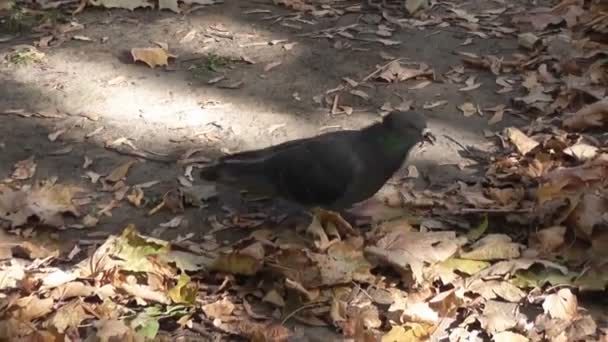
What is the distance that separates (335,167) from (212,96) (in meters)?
1.64

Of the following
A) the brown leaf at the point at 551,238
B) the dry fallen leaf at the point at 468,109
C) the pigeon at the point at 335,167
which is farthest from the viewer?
the dry fallen leaf at the point at 468,109

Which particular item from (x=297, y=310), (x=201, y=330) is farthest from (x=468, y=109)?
(x=201, y=330)

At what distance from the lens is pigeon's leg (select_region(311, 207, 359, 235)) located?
4305 mm

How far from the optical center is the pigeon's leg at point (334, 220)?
430 centimetres

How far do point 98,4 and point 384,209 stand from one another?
2972 millimetres

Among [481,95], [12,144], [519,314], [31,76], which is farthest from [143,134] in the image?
[519,314]

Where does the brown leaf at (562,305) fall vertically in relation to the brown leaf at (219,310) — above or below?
above

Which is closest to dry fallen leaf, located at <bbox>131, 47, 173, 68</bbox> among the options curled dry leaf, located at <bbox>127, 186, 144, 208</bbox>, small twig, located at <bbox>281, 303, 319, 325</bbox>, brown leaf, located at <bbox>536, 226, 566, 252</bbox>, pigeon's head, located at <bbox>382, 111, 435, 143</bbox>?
curled dry leaf, located at <bbox>127, 186, 144, 208</bbox>

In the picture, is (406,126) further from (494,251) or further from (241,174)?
(241,174)

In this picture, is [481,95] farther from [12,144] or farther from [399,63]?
[12,144]

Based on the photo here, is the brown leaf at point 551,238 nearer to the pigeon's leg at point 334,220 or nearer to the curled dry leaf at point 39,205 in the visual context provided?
the pigeon's leg at point 334,220

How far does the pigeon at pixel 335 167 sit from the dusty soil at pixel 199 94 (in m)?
0.42

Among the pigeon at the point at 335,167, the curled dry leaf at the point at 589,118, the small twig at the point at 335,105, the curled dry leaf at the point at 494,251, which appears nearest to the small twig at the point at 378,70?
the small twig at the point at 335,105

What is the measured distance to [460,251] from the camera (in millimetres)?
4137
